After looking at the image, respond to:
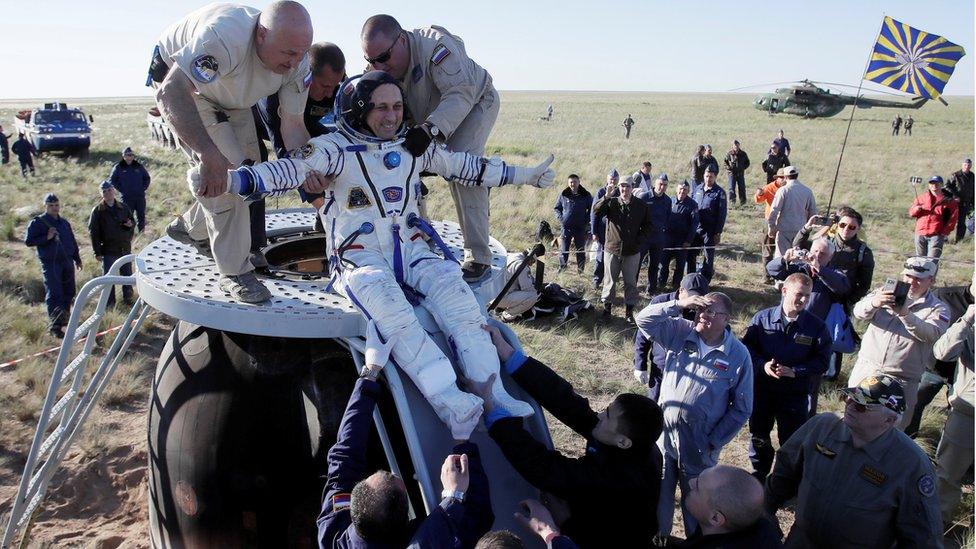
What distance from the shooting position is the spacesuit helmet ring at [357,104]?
3.92 meters

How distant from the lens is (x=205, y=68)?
381cm

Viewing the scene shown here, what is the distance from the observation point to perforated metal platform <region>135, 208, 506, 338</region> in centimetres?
354

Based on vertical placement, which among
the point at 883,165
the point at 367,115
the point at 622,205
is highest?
the point at 367,115

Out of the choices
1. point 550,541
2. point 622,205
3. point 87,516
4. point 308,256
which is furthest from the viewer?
point 622,205

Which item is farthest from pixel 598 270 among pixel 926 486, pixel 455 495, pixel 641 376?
pixel 455 495

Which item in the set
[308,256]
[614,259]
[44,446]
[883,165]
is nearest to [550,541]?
[308,256]

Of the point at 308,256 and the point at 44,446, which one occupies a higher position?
the point at 308,256

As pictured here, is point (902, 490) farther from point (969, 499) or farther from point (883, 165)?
point (883, 165)

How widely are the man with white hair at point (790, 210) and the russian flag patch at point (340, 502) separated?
9663 millimetres

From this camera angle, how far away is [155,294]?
3.84m

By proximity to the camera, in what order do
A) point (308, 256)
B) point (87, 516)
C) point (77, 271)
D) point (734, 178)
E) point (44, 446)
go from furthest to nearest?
point (734, 178)
point (77, 271)
point (87, 516)
point (308, 256)
point (44, 446)

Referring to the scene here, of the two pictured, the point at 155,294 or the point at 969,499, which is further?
the point at 969,499

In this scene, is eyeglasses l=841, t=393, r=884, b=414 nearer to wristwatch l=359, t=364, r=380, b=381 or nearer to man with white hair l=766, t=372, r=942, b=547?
man with white hair l=766, t=372, r=942, b=547

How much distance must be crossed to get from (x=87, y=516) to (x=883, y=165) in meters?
28.4
